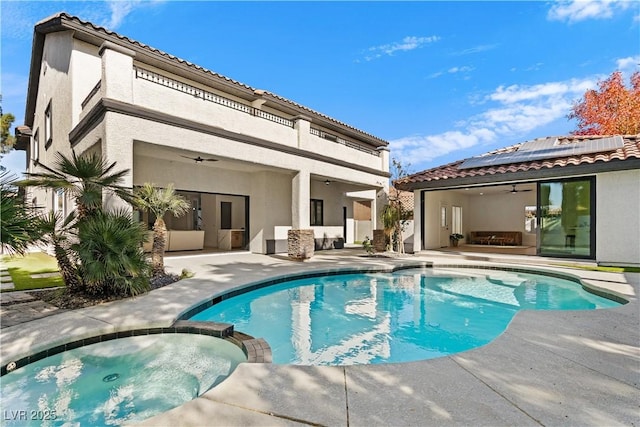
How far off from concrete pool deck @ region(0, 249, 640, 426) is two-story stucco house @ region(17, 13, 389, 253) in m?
5.66

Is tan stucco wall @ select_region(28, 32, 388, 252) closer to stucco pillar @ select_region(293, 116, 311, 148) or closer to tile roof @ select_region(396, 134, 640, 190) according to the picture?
stucco pillar @ select_region(293, 116, 311, 148)

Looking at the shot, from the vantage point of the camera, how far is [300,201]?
43.8 feet

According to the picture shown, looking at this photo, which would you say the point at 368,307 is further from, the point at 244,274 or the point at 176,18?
the point at 176,18

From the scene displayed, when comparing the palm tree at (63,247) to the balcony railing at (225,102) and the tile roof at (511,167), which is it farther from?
the tile roof at (511,167)

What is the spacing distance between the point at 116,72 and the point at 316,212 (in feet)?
41.8

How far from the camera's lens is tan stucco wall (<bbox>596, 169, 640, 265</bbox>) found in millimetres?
11109

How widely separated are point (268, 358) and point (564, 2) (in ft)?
63.4

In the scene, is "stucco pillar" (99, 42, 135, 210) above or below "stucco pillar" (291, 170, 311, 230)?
above

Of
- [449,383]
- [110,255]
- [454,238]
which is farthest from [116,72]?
[454,238]

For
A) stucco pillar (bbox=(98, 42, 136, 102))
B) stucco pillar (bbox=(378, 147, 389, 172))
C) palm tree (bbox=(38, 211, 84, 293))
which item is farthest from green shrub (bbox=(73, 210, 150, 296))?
stucco pillar (bbox=(378, 147, 389, 172))

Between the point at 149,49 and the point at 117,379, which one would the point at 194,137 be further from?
the point at 117,379

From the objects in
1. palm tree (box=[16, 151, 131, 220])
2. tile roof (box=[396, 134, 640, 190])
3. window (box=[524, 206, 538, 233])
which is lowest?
window (box=[524, 206, 538, 233])

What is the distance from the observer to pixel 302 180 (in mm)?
13617

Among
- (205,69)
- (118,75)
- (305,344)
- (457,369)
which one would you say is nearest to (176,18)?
(205,69)
